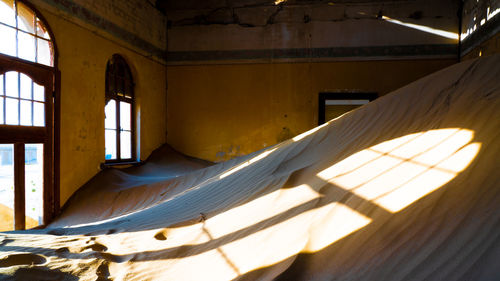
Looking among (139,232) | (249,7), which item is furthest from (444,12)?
(139,232)

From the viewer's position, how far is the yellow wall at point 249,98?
27.2 feet

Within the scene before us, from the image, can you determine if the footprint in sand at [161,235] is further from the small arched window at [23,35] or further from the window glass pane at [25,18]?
the window glass pane at [25,18]

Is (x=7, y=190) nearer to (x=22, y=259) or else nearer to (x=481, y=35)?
(x=22, y=259)

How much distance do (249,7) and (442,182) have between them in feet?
25.7

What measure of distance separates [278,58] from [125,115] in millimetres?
4287

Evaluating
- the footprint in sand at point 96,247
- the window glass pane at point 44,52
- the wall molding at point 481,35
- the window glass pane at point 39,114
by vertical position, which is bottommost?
the footprint in sand at point 96,247

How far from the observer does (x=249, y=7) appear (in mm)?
8727

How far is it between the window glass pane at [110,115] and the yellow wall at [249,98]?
2.33 meters

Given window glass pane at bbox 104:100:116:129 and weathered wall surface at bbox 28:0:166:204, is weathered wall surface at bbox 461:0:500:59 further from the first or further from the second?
window glass pane at bbox 104:100:116:129

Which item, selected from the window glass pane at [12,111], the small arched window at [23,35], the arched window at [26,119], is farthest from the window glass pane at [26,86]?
the small arched window at [23,35]

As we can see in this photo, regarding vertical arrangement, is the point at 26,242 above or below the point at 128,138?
below

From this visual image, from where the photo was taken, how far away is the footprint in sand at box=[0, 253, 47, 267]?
2156mm

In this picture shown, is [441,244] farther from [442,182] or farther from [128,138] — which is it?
[128,138]

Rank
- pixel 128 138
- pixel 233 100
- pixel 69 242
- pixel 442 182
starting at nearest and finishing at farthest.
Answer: pixel 442 182 → pixel 69 242 → pixel 128 138 → pixel 233 100
